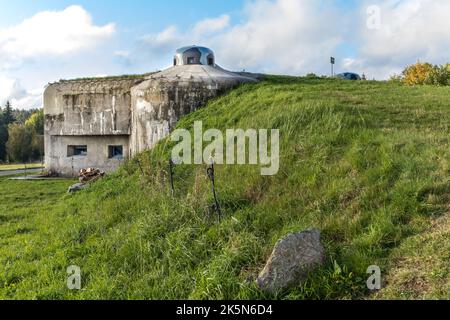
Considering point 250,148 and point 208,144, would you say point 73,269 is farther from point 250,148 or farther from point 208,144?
point 208,144


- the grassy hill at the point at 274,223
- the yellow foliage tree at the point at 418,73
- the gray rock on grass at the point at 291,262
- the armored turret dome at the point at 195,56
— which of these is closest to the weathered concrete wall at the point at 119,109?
the armored turret dome at the point at 195,56

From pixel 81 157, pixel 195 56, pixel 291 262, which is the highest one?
pixel 195 56

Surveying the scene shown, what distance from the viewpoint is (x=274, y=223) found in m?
4.50

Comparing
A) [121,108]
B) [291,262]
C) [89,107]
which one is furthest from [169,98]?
[291,262]

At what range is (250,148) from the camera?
6.72m

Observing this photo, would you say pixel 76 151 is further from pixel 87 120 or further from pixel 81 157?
pixel 87 120

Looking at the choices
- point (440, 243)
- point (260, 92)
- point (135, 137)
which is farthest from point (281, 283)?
point (135, 137)

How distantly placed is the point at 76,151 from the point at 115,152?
1.83 m

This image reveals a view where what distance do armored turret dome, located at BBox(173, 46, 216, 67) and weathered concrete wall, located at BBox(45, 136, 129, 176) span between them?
364 cm

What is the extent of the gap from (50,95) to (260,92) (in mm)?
9186

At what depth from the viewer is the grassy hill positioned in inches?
136

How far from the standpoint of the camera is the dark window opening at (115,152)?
14133mm

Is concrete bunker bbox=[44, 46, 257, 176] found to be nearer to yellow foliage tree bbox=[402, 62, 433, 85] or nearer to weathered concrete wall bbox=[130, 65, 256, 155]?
weathered concrete wall bbox=[130, 65, 256, 155]
